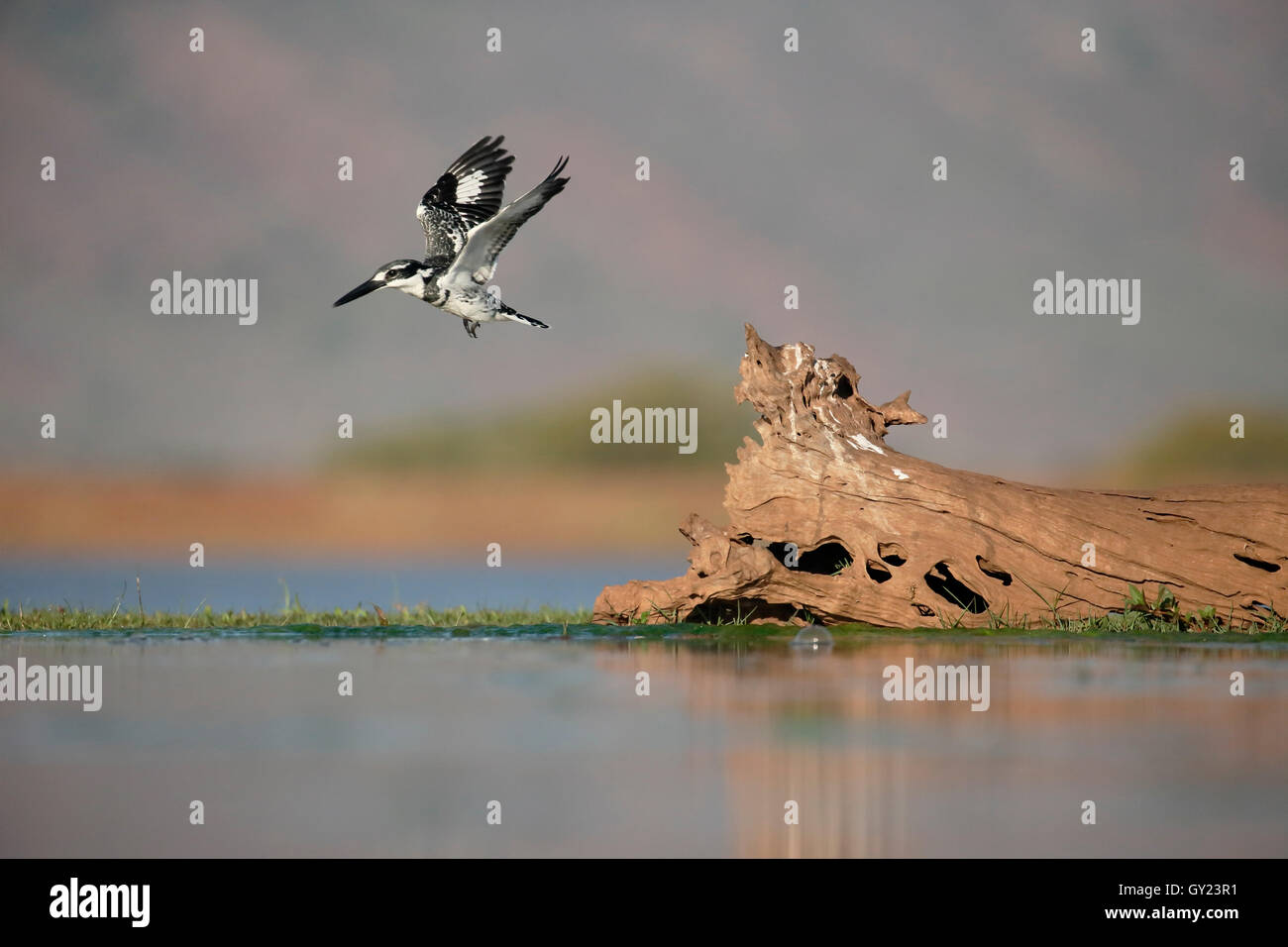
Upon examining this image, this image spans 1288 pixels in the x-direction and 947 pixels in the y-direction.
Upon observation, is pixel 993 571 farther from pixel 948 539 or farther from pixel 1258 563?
pixel 1258 563

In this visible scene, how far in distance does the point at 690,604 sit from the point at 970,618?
3.53m

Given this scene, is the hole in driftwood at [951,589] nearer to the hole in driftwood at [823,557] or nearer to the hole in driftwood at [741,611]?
the hole in driftwood at [823,557]

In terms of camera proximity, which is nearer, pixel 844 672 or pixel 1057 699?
pixel 1057 699

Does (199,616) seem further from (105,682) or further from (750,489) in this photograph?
(750,489)

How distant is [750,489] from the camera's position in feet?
53.0

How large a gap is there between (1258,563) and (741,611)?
22.2ft

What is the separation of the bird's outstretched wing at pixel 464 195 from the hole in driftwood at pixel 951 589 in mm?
7583

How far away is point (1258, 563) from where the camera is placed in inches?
647

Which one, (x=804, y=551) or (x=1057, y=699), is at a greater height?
(x=804, y=551)

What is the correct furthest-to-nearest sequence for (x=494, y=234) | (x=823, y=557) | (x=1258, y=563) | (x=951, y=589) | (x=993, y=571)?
1. (x=823, y=557)
2. (x=951, y=589)
3. (x=1258, y=563)
4. (x=993, y=571)
5. (x=494, y=234)

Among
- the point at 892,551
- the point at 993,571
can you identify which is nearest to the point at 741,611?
the point at 892,551

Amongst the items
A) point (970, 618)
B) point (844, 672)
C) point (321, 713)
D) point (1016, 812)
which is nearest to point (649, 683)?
point (844, 672)
